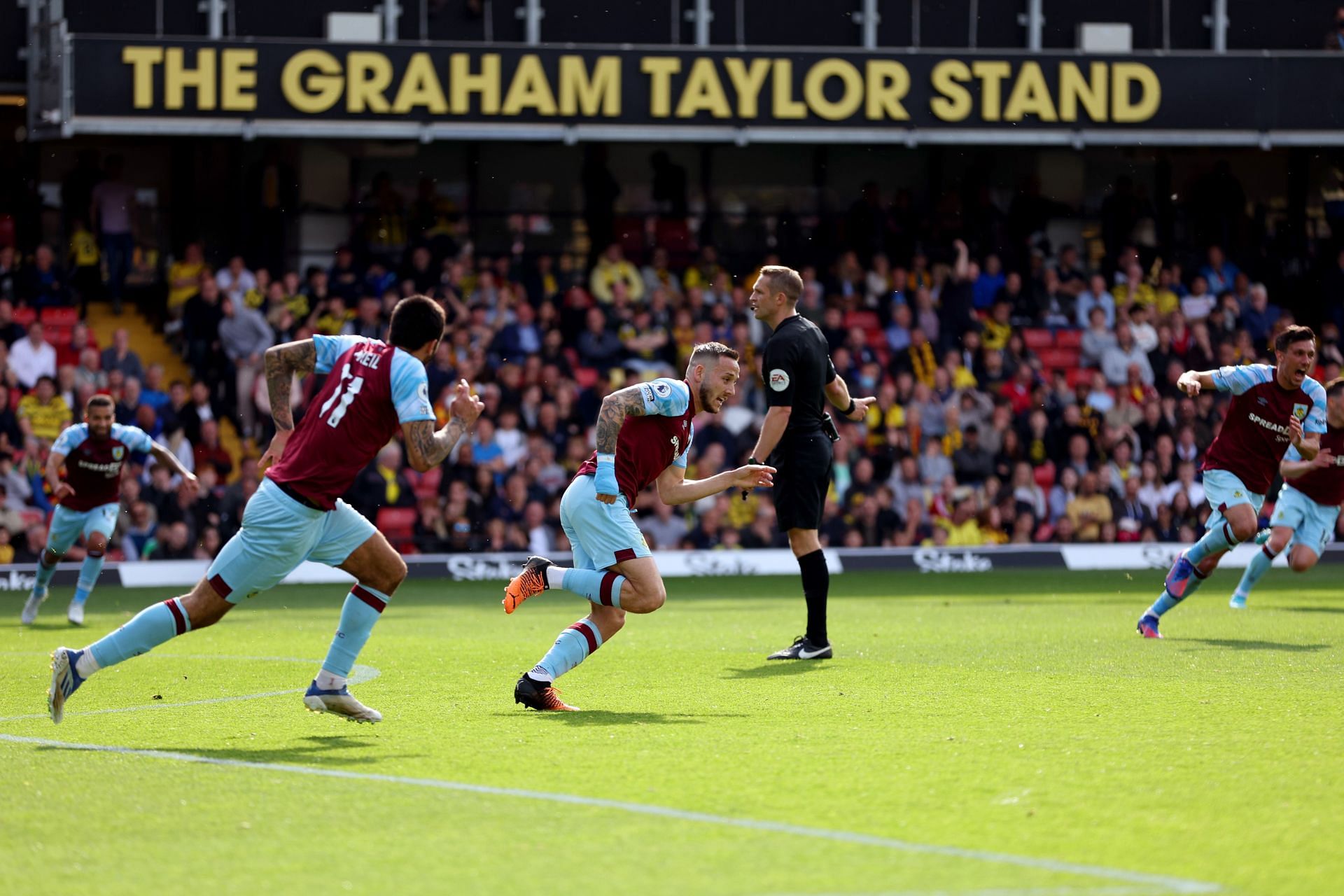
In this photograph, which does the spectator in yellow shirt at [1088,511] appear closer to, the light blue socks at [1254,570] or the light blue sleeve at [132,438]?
the light blue socks at [1254,570]

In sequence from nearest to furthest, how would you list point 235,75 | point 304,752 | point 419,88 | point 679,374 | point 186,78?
point 304,752 < point 186,78 < point 235,75 < point 419,88 < point 679,374

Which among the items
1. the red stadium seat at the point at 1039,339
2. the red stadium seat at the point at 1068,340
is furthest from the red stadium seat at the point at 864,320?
the red stadium seat at the point at 1068,340

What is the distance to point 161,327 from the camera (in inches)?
961

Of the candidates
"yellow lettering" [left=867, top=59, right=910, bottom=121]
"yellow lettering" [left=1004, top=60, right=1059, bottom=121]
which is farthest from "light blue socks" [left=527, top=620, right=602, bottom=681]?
"yellow lettering" [left=1004, top=60, right=1059, bottom=121]

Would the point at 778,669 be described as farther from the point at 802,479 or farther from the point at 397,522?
the point at 397,522

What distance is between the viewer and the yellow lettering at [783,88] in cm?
2342

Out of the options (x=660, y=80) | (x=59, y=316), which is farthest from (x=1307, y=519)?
(x=59, y=316)

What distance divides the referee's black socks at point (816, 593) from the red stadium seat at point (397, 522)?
32.7ft

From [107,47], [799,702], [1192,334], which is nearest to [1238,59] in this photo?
[1192,334]

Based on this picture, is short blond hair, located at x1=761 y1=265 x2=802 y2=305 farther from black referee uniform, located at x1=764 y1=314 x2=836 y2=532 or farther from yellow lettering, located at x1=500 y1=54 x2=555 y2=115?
yellow lettering, located at x1=500 y1=54 x2=555 y2=115

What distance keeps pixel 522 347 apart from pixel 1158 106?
9.06 m

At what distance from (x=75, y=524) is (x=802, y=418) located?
24.8 feet

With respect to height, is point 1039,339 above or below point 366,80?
below

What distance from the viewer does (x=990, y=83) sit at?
23.8 metres
